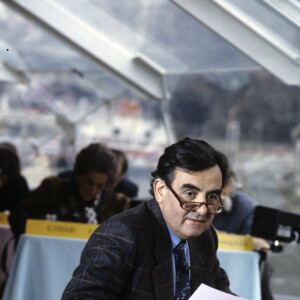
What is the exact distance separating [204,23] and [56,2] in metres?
1.52

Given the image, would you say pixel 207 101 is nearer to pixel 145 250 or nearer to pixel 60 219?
pixel 60 219

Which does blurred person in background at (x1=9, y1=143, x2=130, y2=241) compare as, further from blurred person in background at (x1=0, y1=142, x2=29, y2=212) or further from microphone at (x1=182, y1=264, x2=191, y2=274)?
microphone at (x1=182, y1=264, x2=191, y2=274)

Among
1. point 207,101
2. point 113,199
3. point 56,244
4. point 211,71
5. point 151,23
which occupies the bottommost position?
point 56,244

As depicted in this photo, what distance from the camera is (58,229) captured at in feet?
9.02

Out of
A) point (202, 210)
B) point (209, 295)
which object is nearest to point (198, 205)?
point (202, 210)

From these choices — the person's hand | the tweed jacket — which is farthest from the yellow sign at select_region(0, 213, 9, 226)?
the tweed jacket

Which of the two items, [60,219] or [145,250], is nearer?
[145,250]

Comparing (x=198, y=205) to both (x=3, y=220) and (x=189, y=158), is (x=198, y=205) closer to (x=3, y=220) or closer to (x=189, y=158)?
(x=189, y=158)

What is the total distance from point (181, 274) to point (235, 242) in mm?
1311

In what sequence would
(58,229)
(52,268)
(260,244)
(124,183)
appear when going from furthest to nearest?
(124,183), (260,244), (58,229), (52,268)

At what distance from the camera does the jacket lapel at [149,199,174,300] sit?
146 centimetres

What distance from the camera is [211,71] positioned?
4242 mm

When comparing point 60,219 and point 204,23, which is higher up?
point 204,23

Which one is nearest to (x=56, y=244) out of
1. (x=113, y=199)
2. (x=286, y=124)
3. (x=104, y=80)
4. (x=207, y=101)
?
(x=113, y=199)
